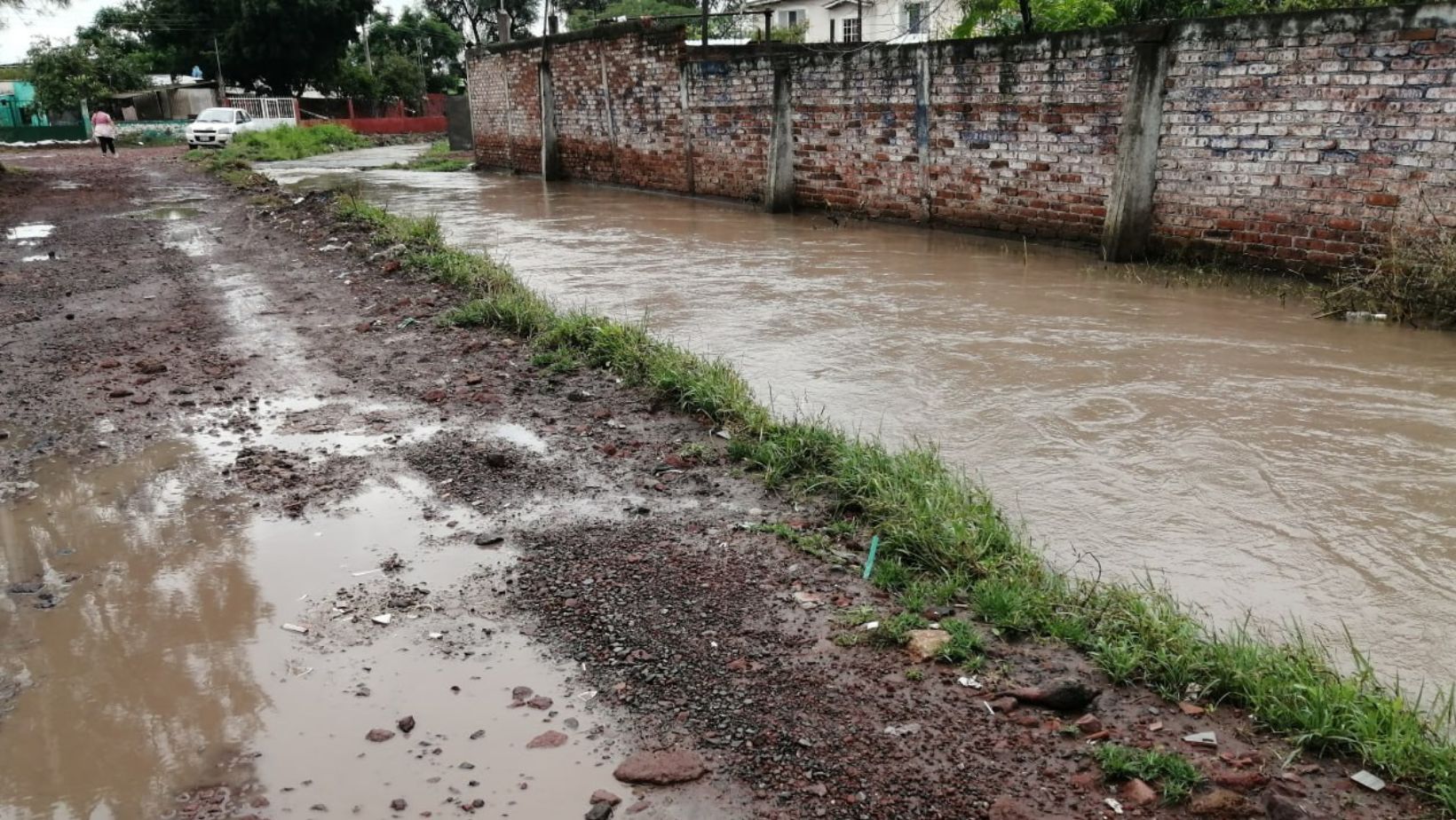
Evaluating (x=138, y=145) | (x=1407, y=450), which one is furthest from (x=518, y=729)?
(x=138, y=145)

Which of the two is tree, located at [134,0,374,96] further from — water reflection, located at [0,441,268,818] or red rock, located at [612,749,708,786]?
red rock, located at [612,749,708,786]

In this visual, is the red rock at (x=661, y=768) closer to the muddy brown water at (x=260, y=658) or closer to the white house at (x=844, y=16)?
the muddy brown water at (x=260, y=658)

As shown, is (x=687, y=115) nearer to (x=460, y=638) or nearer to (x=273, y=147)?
(x=460, y=638)

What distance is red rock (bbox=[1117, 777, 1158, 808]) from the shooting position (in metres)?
2.28

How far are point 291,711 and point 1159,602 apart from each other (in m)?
2.61

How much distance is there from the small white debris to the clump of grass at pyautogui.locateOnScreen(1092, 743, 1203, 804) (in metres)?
0.36

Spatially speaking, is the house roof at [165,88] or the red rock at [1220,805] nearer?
the red rock at [1220,805]

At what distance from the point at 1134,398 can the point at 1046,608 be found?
2.59 metres

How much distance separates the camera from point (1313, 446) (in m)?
4.57

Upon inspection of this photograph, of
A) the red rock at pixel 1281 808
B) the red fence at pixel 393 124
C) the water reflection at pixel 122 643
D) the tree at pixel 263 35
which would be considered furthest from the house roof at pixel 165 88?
the red rock at pixel 1281 808

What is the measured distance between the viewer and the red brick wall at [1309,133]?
6.87 metres

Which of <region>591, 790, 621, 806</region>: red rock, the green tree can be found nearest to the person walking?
the green tree

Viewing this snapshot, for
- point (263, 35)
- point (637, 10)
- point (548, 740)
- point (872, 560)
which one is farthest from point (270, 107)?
point (548, 740)

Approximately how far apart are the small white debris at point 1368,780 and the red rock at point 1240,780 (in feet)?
0.69
